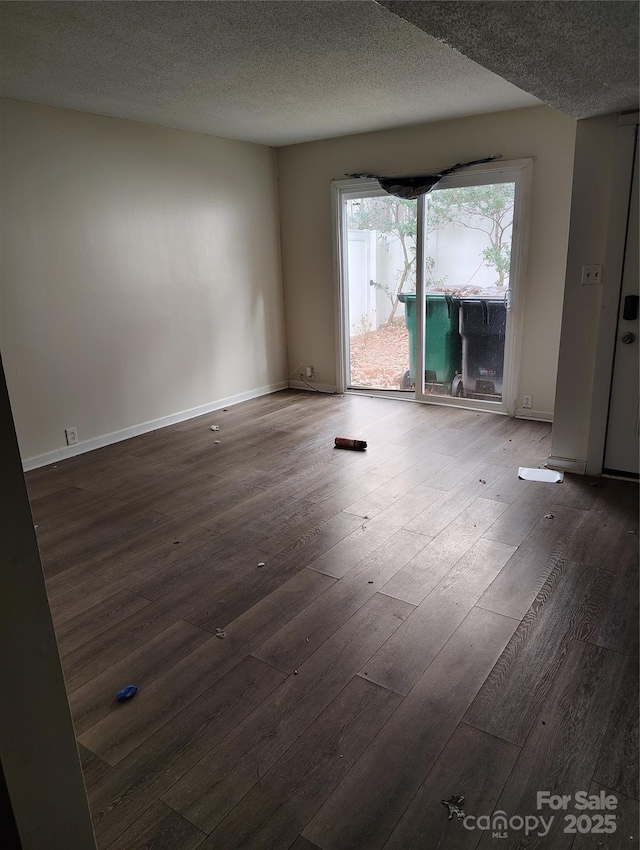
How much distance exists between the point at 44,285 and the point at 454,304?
3.36 metres

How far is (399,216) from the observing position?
17.3ft

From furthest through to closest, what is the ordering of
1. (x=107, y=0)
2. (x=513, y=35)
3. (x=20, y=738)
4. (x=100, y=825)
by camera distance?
(x=107, y=0) < (x=513, y=35) < (x=100, y=825) < (x=20, y=738)

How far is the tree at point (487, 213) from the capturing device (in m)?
4.69

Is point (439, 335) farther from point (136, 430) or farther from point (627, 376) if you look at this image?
point (136, 430)

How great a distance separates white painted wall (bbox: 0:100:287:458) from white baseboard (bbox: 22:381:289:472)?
0.16 feet

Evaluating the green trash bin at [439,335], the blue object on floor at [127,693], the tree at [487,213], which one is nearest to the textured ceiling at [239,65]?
the tree at [487,213]

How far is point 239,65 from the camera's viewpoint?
3.18 metres

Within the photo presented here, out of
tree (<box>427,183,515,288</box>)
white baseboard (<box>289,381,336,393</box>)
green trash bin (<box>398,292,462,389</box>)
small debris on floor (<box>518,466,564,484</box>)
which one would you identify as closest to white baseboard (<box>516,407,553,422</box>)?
green trash bin (<box>398,292,462,389</box>)

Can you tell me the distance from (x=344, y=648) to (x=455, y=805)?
0.69 meters

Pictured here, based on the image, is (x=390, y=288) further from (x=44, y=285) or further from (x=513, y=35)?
(x=513, y=35)

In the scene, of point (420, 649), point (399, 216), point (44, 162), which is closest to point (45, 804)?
point (420, 649)

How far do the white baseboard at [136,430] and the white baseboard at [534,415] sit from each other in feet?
8.58

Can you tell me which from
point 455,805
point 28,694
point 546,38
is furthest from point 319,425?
point 28,694

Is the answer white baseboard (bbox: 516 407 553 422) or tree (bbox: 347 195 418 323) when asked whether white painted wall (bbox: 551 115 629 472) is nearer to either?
white baseboard (bbox: 516 407 553 422)
